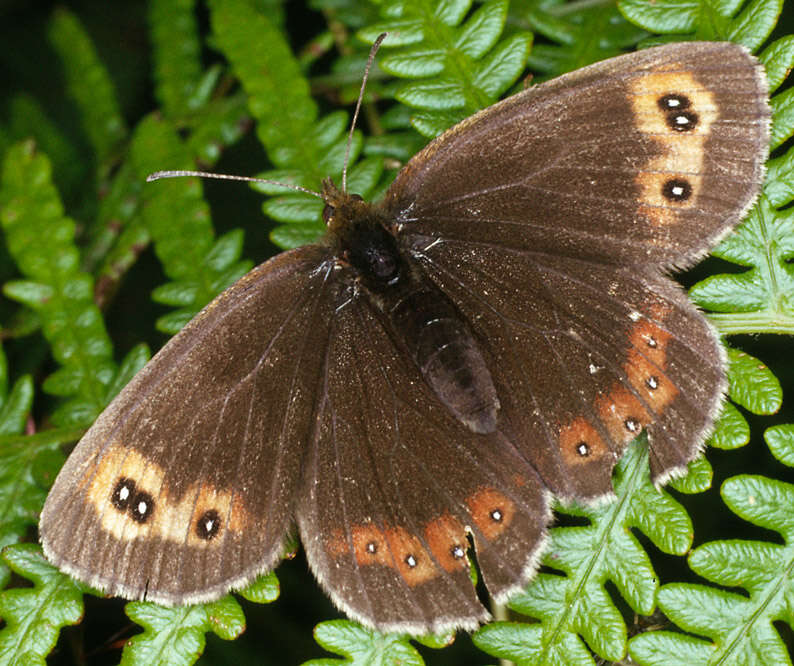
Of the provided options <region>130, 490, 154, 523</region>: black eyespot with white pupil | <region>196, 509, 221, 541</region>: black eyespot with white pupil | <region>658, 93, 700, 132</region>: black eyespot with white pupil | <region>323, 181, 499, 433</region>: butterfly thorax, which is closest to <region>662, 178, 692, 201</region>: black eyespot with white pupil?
<region>658, 93, 700, 132</region>: black eyespot with white pupil

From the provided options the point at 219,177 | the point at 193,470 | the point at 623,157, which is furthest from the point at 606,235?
the point at 193,470

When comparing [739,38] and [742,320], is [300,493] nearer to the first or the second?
[742,320]

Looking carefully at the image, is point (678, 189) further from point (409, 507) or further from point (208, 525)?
point (208, 525)

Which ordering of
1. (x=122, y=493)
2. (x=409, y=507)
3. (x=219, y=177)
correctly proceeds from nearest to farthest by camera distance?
1. (x=122, y=493)
2. (x=409, y=507)
3. (x=219, y=177)

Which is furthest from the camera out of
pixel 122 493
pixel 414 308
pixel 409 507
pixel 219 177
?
pixel 219 177

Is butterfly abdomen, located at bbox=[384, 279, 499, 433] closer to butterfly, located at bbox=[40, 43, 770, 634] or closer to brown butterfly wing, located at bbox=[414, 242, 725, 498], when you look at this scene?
butterfly, located at bbox=[40, 43, 770, 634]

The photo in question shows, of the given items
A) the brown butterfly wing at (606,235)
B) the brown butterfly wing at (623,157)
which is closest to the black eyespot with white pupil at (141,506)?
the brown butterfly wing at (606,235)

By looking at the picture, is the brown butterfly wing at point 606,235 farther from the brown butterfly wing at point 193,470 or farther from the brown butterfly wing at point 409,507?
the brown butterfly wing at point 193,470
